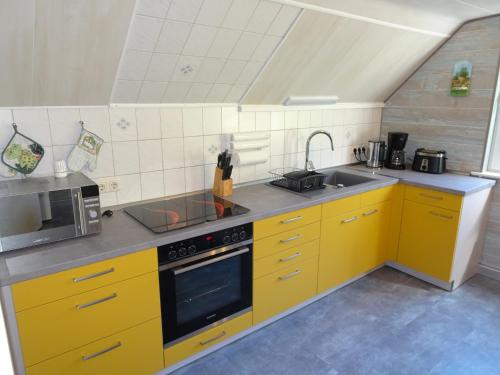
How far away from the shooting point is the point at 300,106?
9.18ft

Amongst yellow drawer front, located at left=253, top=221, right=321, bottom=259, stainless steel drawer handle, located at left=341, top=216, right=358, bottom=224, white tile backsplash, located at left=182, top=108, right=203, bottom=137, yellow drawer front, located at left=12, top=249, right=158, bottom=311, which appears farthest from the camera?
stainless steel drawer handle, located at left=341, top=216, right=358, bottom=224

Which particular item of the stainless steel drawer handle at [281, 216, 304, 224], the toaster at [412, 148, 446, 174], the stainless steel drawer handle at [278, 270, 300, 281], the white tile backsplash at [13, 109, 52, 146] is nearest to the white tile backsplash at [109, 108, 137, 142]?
the white tile backsplash at [13, 109, 52, 146]

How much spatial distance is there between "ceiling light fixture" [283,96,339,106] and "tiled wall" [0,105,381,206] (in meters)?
0.09

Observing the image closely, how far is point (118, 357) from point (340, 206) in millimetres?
1628

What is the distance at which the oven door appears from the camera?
1.80 metres

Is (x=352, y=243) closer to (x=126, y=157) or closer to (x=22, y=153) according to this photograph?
(x=126, y=157)

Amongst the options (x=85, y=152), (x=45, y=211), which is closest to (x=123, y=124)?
(x=85, y=152)

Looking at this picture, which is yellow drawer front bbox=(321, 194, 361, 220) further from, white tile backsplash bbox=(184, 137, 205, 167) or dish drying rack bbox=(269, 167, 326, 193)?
white tile backsplash bbox=(184, 137, 205, 167)

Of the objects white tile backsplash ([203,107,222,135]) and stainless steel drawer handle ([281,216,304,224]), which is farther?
white tile backsplash ([203,107,222,135])

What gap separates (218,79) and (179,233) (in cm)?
98

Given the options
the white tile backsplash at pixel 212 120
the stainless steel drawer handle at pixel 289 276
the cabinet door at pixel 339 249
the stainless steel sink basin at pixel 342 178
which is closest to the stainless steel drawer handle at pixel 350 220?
the cabinet door at pixel 339 249

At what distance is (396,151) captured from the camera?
124 inches

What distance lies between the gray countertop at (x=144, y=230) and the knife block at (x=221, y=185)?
51 millimetres

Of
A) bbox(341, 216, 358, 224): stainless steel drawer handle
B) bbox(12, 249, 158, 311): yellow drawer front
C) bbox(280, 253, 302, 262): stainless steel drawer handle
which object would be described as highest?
bbox(12, 249, 158, 311): yellow drawer front
